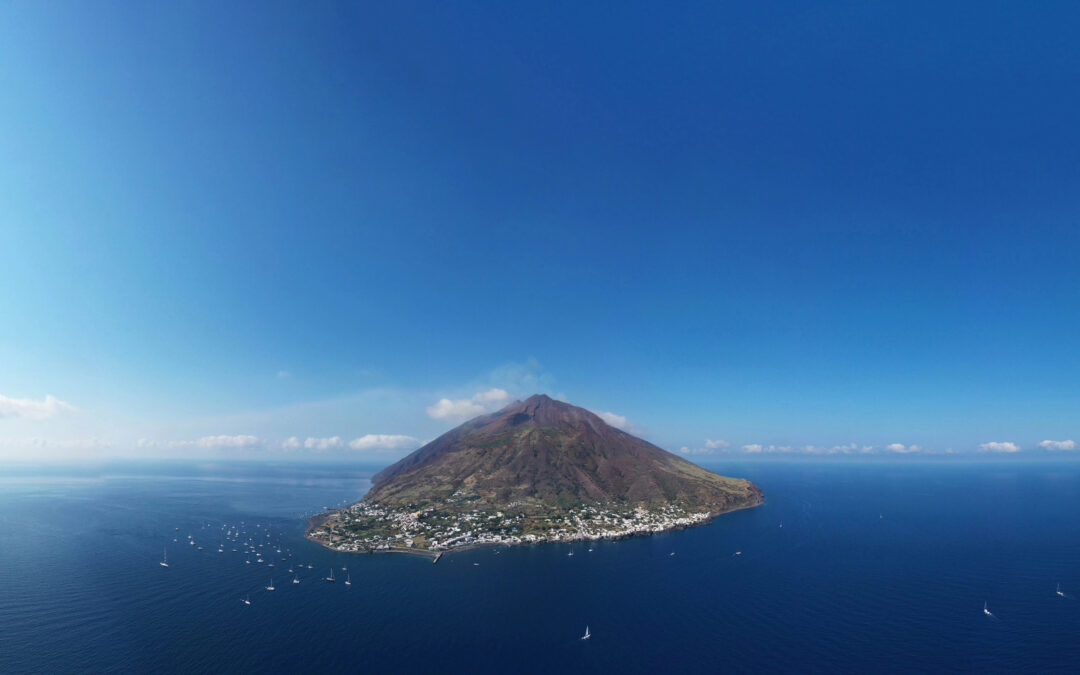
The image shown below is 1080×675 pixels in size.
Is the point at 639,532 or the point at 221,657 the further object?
the point at 639,532

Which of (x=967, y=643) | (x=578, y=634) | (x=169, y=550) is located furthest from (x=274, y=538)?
(x=967, y=643)

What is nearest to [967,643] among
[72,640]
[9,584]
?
[72,640]

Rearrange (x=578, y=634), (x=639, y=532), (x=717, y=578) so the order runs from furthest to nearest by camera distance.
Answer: (x=639, y=532) → (x=717, y=578) → (x=578, y=634)

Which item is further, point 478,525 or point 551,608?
point 478,525

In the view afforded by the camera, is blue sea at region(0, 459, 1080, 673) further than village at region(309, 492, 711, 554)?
No

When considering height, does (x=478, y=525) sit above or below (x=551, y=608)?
above

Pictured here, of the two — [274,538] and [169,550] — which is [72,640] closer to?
[169,550]

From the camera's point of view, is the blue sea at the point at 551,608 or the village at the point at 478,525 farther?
the village at the point at 478,525

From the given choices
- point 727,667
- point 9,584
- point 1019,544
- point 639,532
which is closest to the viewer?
point 727,667
